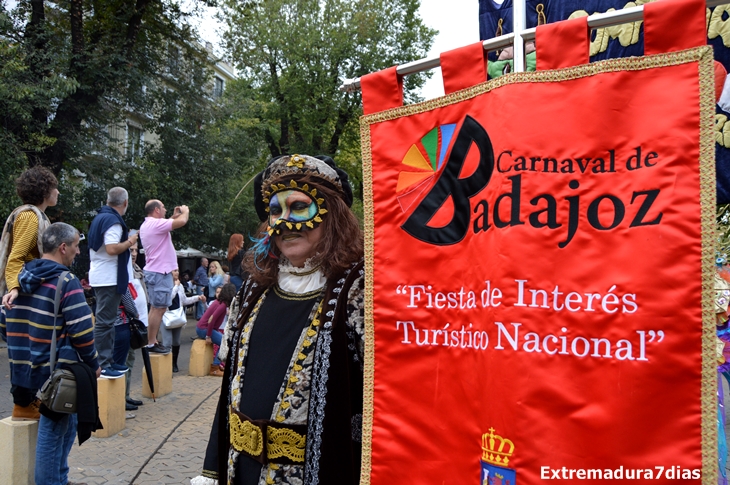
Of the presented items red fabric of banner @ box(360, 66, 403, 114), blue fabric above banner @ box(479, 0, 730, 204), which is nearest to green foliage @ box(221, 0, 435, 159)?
blue fabric above banner @ box(479, 0, 730, 204)

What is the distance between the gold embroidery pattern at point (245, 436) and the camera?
2340mm

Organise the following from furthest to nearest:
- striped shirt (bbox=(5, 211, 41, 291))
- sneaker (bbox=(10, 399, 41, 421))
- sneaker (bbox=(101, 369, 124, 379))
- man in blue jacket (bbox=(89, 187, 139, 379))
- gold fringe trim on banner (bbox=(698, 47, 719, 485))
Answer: man in blue jacket (bbox=(89, 187, 139, 379)) → sneaker (bbox=(101, 369, 124, 379)) → striped shirt (bbox=(5, 211, 41, 291)) → sneaker (bbox=(10, 399, 41, 421)) → gold fringe trim on banner (bbox=(698, 47, 719, 485))

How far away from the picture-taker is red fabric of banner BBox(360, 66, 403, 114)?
76.6 inches

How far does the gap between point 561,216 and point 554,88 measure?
333 millimetres

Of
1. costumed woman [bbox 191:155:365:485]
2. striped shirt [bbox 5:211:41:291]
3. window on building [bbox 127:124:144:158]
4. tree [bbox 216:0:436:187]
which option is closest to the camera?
costumed woman [bbox 191:155:365:485]

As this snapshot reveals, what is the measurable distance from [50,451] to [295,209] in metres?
2.61

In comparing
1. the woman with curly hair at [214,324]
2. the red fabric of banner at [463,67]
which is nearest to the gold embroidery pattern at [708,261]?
the red fabric of banner at [463,67]

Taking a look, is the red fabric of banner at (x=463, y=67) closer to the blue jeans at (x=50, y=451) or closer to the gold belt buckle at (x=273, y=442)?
the gold belt buckle at (x=273, y=442)

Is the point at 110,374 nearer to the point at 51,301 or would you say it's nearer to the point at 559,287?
the point at 51,301

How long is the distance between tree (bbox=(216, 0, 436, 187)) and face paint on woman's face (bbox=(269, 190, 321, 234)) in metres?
20.4

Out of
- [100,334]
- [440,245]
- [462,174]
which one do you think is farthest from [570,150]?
[100,334]

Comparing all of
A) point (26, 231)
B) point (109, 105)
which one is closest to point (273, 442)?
point (26, 231)

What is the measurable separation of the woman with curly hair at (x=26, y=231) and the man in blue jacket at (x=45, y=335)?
0.94 feet

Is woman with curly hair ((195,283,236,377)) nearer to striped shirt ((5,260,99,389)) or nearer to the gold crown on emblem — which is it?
striped shirt ((5,260,99,389))
